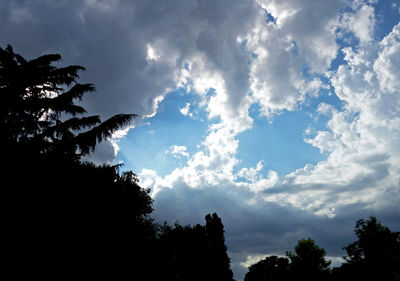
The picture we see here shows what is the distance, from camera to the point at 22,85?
16.3 meters

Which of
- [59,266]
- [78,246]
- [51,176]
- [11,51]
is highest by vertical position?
[11,51]

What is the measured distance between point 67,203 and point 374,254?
21.5 meters

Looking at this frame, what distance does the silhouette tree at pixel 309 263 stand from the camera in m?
28.8

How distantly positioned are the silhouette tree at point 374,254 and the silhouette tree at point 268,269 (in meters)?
90.7

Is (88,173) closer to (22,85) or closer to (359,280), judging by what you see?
(22,85)

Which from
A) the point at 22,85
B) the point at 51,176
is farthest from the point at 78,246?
the point at 22,85

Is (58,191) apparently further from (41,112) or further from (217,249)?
(217,249)

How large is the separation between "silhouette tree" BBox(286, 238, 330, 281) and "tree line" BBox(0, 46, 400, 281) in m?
8.38

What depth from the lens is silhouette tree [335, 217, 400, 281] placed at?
1734 centimetres

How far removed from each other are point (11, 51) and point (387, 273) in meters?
31.2

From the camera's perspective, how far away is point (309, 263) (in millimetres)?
29750

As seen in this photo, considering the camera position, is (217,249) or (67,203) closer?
(67,203)

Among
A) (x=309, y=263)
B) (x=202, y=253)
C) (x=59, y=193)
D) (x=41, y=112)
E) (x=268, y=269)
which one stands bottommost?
(x=268, y=269)

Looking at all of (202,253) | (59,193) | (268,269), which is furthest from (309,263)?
(268,269)
